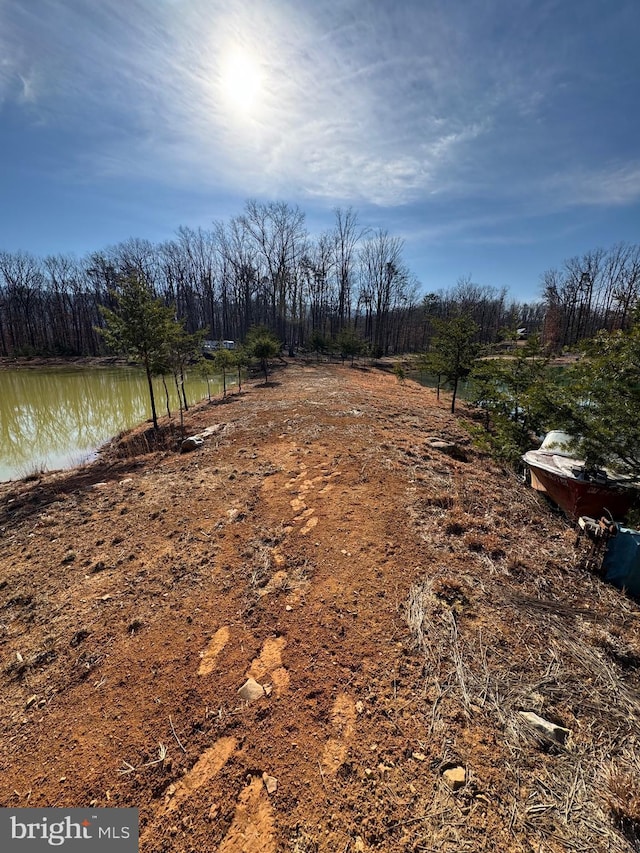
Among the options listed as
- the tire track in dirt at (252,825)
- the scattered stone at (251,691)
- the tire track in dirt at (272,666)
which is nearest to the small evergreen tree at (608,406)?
the tire track in dirt at (272,666)

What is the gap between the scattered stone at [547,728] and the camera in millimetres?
2004

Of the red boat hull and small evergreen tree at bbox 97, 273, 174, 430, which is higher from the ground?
small evergreen tree at bbox 97, 273, 174, 430

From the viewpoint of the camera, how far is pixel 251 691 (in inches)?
94.0

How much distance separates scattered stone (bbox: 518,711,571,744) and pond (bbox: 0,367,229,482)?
1066 centimetres

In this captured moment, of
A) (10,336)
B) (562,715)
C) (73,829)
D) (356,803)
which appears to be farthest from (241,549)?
(10,336)

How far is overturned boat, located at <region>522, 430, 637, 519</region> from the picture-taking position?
4751 mm

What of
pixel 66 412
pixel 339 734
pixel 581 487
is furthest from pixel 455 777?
pixel 66 412

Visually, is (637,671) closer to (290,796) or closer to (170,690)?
(290,796)

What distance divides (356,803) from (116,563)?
3.42m

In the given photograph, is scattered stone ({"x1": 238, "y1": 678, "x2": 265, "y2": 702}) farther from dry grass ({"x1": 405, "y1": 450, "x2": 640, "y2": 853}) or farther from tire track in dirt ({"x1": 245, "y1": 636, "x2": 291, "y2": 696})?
dry grass ({"x1": 405, "y1": 450, "x2": 640, "y2": 853})

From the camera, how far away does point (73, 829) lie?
1.90m

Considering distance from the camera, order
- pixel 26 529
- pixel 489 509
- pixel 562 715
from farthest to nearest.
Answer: pixel 26 529 → pixel 489 509 → pixel 562 715

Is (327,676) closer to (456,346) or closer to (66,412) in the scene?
(456,346)

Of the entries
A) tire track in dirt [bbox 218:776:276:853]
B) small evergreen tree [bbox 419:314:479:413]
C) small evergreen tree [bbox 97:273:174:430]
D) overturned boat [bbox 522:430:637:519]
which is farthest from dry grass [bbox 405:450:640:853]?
small evergreen tree [bbox 419:314:479:413]
